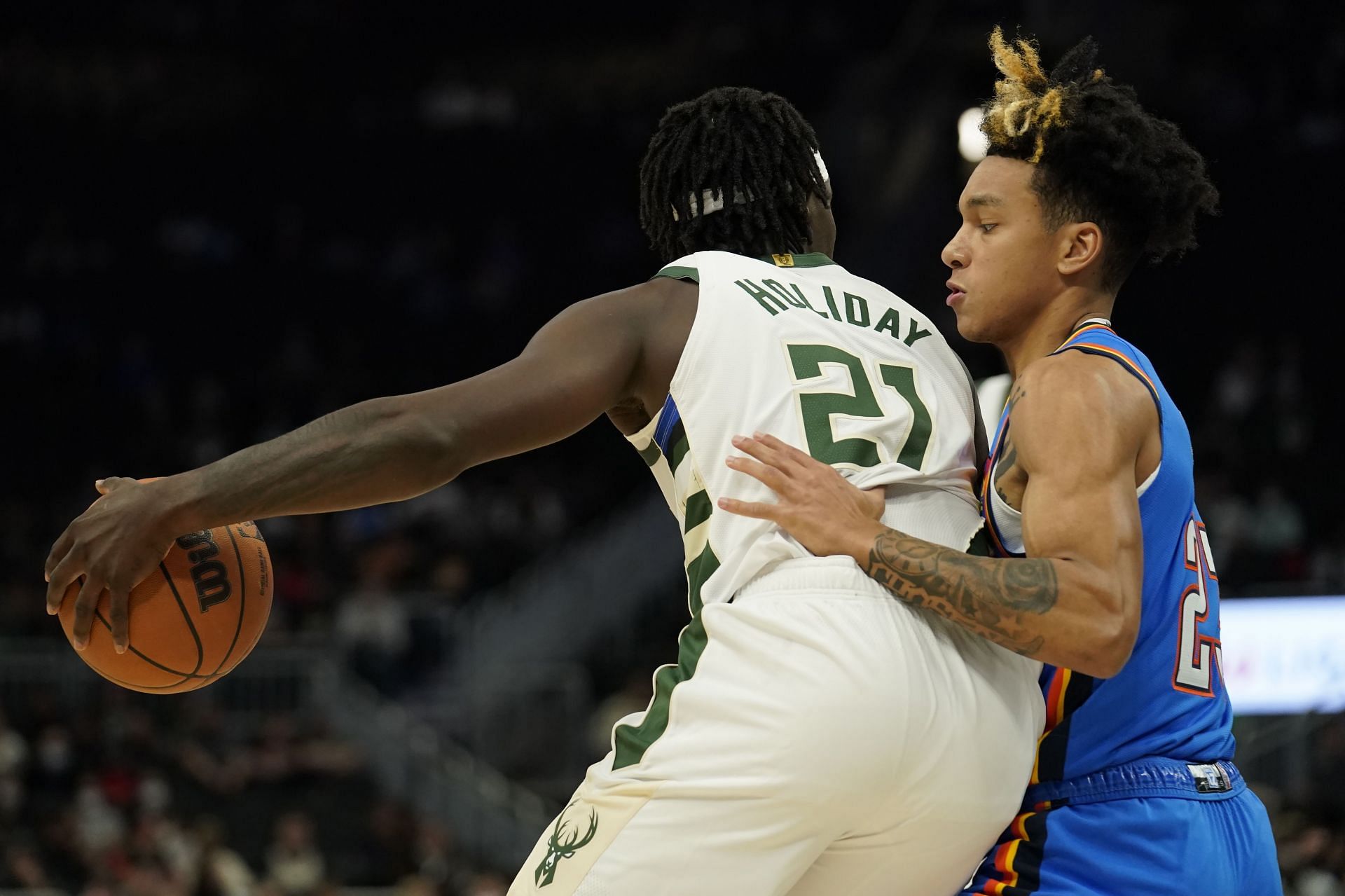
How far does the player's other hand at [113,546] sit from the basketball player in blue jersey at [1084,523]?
3.28ft

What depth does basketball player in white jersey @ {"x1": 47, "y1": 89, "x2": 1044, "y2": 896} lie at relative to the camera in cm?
265

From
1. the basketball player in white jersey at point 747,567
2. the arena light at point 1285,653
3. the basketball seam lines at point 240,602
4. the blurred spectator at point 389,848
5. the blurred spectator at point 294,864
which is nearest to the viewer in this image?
the basketball player in white jersey at point 747,567

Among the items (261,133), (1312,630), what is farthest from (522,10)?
(1312,630)

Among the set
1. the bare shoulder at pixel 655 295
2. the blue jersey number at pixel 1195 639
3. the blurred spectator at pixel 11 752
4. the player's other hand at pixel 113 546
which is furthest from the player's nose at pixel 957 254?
the blurred spectator at pixel 11 752

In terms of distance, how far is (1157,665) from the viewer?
9.64 feet

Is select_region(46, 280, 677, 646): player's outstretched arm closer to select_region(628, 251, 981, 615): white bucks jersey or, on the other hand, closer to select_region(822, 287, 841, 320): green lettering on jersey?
select_region(628, 251, 981, 615): white bucks jersey

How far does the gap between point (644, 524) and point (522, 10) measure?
8806mm

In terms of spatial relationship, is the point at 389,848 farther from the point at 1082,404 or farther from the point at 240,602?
the point at 1082,404

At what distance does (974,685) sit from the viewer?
2787 mm

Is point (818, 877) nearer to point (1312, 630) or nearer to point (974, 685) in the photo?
point (974, 685)

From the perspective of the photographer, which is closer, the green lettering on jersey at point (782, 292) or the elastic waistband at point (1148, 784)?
the elastic waistband at point (1148, 784)

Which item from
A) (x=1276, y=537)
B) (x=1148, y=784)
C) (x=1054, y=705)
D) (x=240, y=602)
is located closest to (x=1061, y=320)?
(x=1054, y=705)

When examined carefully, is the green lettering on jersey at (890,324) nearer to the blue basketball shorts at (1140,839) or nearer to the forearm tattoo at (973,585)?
the forearm tattoo at (973,585)

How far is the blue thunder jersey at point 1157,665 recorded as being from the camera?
2928mm
